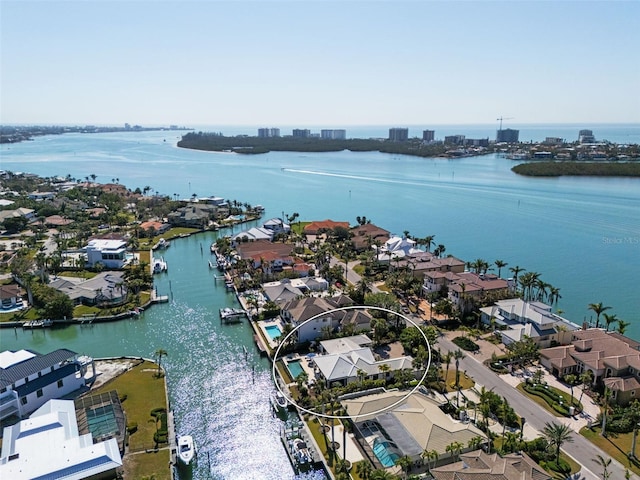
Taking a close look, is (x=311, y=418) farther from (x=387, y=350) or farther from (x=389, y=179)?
(x=389, y=179)

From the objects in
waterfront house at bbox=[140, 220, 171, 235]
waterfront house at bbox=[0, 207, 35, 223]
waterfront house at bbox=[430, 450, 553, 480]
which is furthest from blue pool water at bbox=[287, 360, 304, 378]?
waterfront house at bbox=[0, 207, 35, 223]

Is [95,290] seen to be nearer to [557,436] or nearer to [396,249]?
[396,249]

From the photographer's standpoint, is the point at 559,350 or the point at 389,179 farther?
the point at 389,179

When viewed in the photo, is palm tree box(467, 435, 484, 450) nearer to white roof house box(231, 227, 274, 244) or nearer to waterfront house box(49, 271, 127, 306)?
waterfront house box(49, 271, 127, 306)


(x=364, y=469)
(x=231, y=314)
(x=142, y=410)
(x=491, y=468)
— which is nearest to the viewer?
(x=491, y=468)

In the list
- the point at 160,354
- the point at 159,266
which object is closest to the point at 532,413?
the point at 160,354

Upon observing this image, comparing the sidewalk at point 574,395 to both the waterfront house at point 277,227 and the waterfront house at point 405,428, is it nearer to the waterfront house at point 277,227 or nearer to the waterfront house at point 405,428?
the waterfront house at point 405,428

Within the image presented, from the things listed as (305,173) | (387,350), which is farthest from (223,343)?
(305,173)
